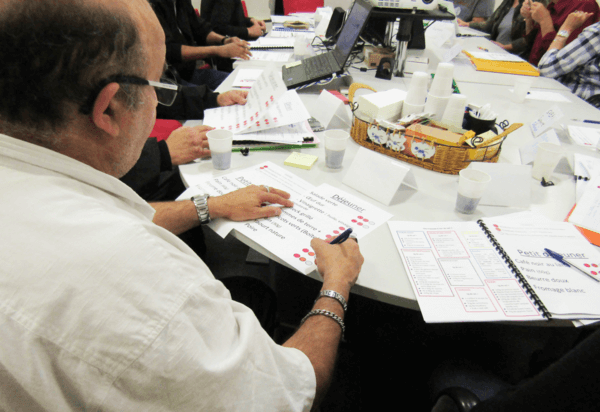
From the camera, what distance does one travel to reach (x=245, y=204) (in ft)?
3.00

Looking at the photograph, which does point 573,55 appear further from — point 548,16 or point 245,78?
point 245,78

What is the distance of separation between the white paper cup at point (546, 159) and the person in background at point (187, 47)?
1.75 meters

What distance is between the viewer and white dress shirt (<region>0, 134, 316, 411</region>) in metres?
0.39

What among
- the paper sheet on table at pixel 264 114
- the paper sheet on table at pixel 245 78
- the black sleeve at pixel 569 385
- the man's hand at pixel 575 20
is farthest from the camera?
the man's hand at pixel 575 20

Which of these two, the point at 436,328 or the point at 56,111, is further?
the point at 436,328

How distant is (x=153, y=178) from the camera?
1.19 m

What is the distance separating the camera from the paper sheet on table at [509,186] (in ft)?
3.21

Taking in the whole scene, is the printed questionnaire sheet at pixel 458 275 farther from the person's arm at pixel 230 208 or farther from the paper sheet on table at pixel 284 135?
the paper sheet on table at pixel 284 135

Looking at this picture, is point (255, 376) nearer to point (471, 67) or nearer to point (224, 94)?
point (224, 94)

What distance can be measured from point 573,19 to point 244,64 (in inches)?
88.5

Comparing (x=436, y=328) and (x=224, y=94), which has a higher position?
(x=224, y=94)

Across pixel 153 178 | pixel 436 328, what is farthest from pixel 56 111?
pixel 436 328

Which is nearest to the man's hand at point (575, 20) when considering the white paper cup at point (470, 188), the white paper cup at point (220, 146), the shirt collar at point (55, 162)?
the white paper cup at point (470, 188)

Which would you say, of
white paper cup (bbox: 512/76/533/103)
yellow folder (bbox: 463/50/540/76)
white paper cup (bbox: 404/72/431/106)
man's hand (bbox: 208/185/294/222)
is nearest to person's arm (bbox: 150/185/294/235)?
man's hand (bbox: 208/185/294/222)
